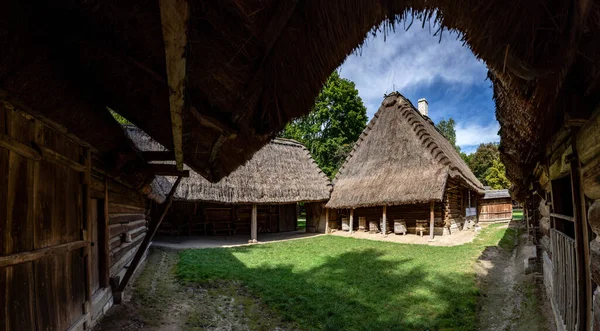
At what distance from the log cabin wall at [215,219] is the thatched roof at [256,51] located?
1235cm

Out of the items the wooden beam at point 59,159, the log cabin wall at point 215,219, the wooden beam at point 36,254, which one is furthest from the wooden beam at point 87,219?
the log cabin wall at point 215,219

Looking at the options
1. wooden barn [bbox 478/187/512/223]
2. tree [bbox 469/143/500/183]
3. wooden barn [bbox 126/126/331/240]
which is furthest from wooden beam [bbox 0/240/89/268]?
tree [bbox 469/143/500/183]

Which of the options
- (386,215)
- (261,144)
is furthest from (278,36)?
(386,215)

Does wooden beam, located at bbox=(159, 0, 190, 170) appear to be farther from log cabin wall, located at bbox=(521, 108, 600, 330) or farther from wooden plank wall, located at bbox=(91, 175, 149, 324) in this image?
wooden plank wall, located at bbox=(91, 175, 149, 324)

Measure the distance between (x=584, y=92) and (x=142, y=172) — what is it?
641 cm

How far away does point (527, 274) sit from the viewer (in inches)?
271

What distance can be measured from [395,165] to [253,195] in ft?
Result: 24.0

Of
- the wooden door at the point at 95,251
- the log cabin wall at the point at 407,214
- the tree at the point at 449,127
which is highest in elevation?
the tree at the point at 449,127

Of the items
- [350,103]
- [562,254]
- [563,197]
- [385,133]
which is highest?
[350,103]

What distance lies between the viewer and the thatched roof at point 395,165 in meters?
13.0

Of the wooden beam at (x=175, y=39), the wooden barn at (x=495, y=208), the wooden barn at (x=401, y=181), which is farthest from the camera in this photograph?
the wooden barn at (x=495, y=208)

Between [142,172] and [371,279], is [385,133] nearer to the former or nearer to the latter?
[371,279]

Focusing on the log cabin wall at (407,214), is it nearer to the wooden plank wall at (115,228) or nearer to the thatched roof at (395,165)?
the thatched roof at (395,165)

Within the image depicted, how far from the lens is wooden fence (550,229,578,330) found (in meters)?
2.96
